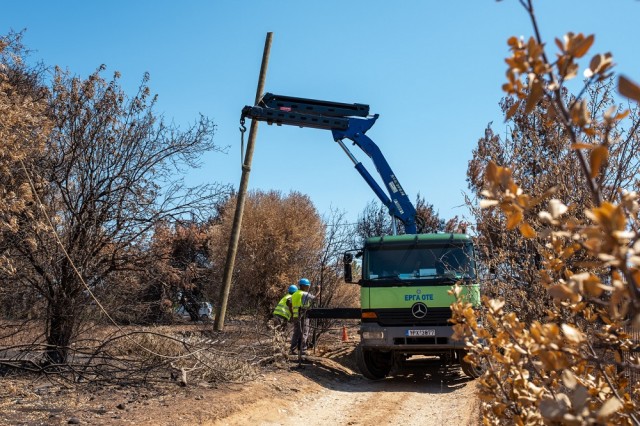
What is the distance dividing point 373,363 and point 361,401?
104 inches

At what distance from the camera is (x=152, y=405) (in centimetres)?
788

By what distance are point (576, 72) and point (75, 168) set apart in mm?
9063

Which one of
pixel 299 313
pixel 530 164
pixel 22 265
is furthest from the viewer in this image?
pixel 299 313

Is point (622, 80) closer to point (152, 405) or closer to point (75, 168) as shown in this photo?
point (152, 405)

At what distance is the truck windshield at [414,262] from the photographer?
38.3 feet

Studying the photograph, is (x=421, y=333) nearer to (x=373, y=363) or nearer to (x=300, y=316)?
(x=373, y=363)

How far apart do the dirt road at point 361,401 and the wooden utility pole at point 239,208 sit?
193cm

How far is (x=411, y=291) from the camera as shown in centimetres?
1166

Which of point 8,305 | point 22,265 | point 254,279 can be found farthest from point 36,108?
point 254,279

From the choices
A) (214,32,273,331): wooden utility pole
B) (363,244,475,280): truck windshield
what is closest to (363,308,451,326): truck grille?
(363,244,475,280): truck windshield

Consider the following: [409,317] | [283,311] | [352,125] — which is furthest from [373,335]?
[352,125]

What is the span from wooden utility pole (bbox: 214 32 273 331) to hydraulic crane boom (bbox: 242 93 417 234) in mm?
642

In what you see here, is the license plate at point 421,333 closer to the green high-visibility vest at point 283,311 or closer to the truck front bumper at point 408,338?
the truck front bumper at point 408,338

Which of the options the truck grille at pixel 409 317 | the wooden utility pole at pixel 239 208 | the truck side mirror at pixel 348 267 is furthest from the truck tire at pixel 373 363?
the wooden utility pole at pixel 239 208
